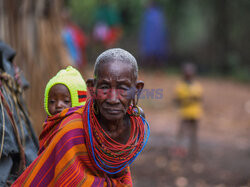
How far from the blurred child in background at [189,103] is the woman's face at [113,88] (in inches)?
172

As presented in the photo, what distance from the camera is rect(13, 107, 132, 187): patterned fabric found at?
168cm

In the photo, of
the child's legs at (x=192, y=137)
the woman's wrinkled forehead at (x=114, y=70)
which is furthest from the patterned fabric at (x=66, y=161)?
the child's legs at (x=192, y=137)

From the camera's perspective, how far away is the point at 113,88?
1741 mm

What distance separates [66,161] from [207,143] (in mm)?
5692

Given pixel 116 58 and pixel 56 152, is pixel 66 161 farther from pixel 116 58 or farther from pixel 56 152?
pixel 116 58

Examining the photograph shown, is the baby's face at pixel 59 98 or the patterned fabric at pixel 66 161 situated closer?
the patterned fabric at pixel 66 161

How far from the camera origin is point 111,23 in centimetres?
1327

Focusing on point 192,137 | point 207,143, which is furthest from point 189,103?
point 207,143

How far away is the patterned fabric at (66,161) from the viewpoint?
168 cm

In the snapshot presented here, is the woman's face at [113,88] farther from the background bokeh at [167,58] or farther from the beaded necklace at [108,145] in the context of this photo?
the background bokeh at [167,58]

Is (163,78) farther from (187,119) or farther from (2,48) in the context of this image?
(2,48)

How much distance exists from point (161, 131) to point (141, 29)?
6118 mm

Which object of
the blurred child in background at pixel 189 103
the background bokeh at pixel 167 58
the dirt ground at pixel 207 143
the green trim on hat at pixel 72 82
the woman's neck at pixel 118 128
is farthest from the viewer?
the blurred child in background at pixel 189 103

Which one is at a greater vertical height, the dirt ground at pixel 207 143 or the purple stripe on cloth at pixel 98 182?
the purple stripe on cloth at pixel 98 182
